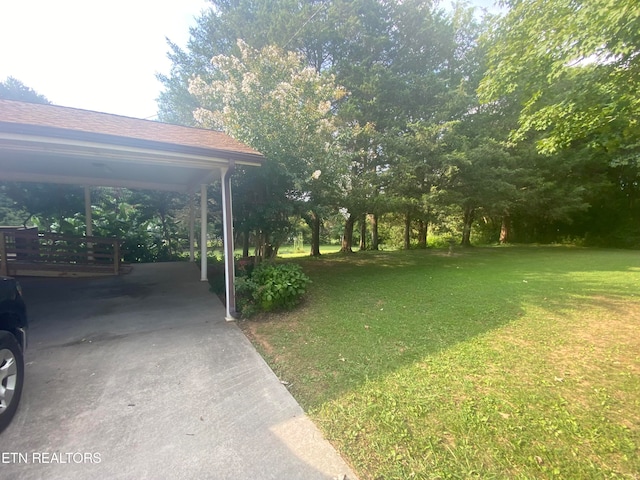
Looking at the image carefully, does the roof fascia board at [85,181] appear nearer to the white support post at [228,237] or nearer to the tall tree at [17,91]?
the white support post at [228,237]

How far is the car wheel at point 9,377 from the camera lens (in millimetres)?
2096

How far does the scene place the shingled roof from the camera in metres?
3.17

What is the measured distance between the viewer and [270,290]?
16.0 ft

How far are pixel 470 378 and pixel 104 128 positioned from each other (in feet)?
18.1

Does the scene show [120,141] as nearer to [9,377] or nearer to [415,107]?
[9,377]

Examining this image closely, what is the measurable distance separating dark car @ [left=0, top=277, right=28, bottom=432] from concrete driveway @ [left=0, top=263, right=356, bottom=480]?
5.9 inches

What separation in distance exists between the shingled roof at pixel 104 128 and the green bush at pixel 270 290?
2126mm

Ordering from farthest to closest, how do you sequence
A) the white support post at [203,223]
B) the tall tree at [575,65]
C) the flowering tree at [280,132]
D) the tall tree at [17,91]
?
the tall tree at [17,91] < the white support post at [203,223] < the flowering tree at [280,132] < the tall tree at [575,65]

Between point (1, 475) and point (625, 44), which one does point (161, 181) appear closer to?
point (1, 475)

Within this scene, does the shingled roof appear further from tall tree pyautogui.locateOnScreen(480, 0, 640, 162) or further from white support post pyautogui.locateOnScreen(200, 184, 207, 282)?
tall tree pyautogui.locateOnScreen(480, 0, 640, 162)

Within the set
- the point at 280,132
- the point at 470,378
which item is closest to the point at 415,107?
the point at 280,132

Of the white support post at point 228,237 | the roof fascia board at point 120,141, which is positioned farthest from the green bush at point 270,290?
the roof fascia board at point 120,141

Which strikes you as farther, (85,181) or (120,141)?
(85,181)

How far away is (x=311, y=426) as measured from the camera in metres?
2.15
